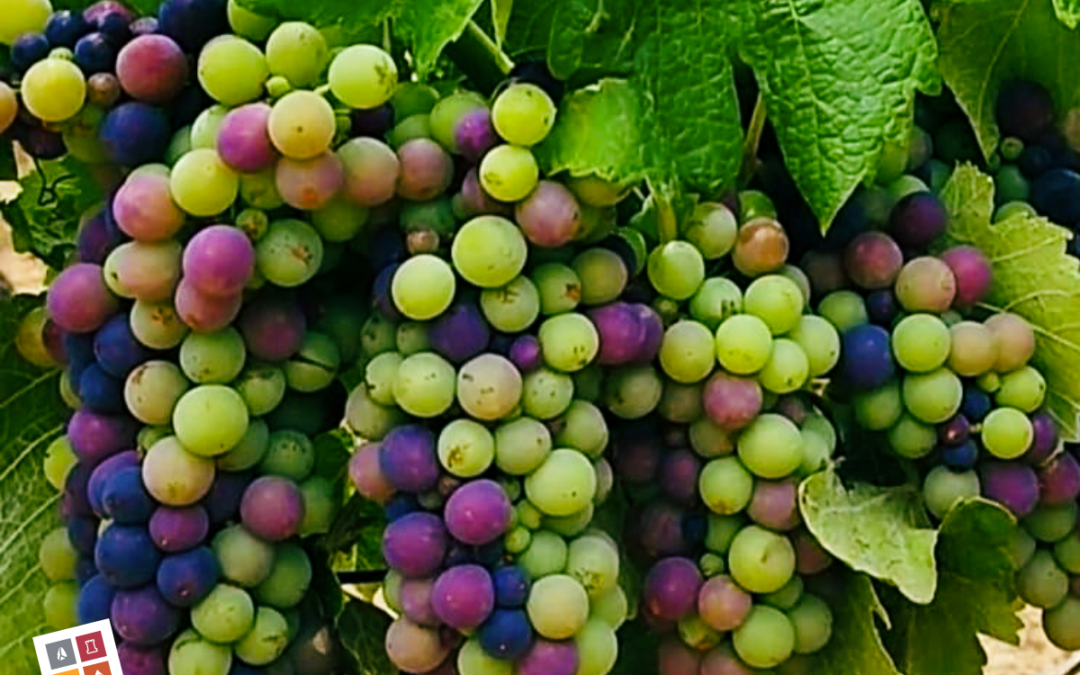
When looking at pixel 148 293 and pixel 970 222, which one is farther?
pixel 970 222

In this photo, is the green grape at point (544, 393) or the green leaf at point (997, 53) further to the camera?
the green leaf at point (997, 53)

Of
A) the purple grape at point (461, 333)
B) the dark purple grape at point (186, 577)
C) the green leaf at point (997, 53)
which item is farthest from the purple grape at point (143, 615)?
the green leaf at point (997, 53)

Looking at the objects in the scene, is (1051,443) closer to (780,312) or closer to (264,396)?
(780,312)

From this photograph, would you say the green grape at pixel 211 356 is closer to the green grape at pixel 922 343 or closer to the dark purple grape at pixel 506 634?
the dark purple grape at pixel 506 634

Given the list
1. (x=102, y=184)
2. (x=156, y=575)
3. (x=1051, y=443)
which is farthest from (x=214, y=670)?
(x=1051, y=443)

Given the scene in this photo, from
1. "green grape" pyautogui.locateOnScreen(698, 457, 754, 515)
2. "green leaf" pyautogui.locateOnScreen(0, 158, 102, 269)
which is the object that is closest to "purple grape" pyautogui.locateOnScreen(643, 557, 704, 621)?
"green grape" pyautogui.locateOnScreen(698, 457, 754, 515)

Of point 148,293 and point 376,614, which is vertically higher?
point 148,293

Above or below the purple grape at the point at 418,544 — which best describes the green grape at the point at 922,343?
above

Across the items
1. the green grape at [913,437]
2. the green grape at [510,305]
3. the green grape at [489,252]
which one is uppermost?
the green grape at [489,252]

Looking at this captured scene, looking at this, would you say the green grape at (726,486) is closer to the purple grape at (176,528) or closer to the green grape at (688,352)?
the green grape at (688,352)
